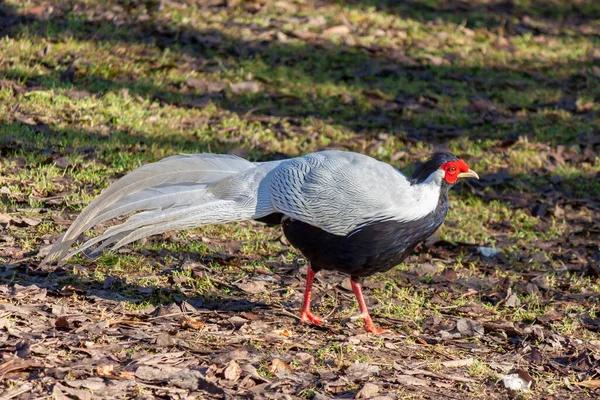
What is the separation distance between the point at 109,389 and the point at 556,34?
10995 mm

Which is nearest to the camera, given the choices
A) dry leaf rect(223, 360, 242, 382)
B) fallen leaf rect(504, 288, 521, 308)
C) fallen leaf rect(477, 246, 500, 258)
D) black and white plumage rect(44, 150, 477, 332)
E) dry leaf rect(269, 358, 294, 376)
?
dry leaf rect(223, 360, 242, 382)

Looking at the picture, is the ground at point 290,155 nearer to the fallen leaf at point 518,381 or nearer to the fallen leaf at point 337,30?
the fallen leaf at point 518,381

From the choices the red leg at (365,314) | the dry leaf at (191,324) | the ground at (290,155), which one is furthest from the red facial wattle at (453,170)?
the dry leaf at (191,324)

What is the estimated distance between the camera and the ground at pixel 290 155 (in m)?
4.41

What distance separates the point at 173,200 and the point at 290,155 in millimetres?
3608

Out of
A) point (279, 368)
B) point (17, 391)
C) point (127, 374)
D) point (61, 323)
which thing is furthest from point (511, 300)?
point (17, 391)

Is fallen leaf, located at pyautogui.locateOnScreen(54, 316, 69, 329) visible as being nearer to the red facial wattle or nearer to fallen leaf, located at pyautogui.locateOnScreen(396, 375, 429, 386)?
fallen leaf, located at pyautogui.locateOnScreen(396, 375, 429, 386)

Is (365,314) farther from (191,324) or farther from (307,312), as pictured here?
(191,324)

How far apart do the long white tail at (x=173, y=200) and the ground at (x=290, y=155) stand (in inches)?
18.4

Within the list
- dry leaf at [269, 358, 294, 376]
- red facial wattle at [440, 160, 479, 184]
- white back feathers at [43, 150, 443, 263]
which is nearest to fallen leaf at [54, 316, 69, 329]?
white back feathers at [43, 150, 443, 263]

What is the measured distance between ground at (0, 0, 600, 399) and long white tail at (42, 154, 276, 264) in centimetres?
47

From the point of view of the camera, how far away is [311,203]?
16.0 feet

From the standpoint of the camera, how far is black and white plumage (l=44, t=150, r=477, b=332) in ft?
15.7

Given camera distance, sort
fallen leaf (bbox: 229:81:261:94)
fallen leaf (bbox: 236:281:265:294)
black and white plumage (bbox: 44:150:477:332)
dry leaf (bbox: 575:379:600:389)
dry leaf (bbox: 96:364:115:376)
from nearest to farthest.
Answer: dry leaf (bbox: 96:364:115:376) → dry leaf (bbox: 575:379:600:389) → black and white plumage (bbox: 44:150:477:332) → fallen leaf (bbox: 236:281:265:294) → fallen leaf (bbox: 229:81:261:94)
